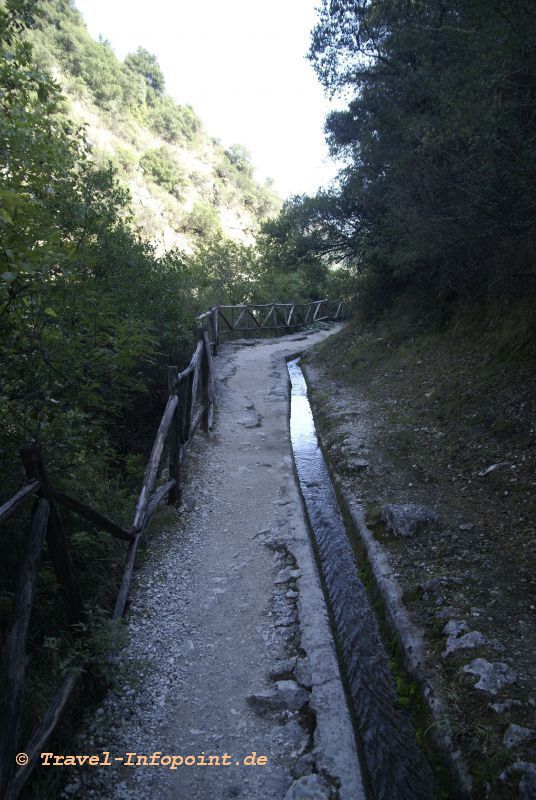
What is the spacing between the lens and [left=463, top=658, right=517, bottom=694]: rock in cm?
278

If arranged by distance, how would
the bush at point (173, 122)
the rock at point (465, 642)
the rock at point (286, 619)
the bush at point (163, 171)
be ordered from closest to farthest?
1. the rock at point (465, 642)
2. the rock at point (286, 619)
3. the bush at point (163, 171)
4. the bush at point (173, 122)

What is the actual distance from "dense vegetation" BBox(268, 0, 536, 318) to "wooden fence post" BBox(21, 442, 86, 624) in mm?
4383

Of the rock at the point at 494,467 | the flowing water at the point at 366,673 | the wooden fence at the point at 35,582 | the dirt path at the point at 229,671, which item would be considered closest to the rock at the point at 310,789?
the dirt path at the point at 229,671

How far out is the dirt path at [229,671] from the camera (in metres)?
2.53

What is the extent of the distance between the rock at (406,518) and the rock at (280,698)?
6.18 ft

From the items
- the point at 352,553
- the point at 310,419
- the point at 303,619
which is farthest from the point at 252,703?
the point at 310,419

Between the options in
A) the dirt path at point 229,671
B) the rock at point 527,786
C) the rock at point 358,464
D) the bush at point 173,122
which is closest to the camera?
the rock at point 527,786

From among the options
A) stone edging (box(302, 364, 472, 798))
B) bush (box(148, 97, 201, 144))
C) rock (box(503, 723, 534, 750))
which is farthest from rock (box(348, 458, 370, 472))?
bush (box(148, 97, 201, 144))

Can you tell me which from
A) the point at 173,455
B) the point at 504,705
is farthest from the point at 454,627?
the point at 173,455

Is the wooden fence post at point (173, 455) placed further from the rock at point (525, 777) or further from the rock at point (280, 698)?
the rock at point (525, 777)

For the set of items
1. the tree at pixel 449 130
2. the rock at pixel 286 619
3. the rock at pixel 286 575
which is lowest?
the rock at pixel 286 619

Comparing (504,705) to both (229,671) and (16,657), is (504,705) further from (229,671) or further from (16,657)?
(16,657)

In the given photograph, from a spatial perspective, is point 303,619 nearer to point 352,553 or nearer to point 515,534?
point 352,553

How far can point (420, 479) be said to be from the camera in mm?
5594
